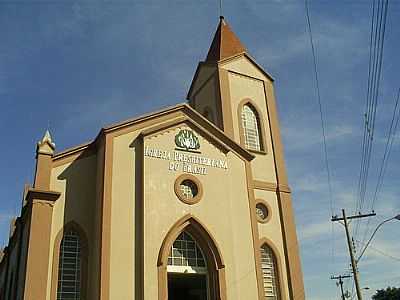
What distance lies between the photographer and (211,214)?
18.7m

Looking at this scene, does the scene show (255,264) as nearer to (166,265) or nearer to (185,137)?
(166,265)

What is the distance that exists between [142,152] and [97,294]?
6019 mm

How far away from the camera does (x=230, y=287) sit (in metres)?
17.7

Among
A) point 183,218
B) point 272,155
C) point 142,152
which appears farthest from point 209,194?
point 272,155

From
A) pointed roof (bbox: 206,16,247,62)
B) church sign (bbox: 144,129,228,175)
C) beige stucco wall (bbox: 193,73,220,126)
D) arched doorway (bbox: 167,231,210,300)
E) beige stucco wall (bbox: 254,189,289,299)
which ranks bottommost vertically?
arched doorway (bbox: 167,231,210,300)

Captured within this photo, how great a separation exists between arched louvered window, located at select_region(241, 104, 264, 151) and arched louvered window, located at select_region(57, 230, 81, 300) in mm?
10678

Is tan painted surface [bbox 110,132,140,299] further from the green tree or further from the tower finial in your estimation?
the green tree

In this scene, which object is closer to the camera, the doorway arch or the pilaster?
the pilaster

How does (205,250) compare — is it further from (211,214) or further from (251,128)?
(251,128)

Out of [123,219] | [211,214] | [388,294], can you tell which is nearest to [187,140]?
[211,214]

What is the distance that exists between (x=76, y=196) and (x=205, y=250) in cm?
585

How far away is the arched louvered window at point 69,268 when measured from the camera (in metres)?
16.7

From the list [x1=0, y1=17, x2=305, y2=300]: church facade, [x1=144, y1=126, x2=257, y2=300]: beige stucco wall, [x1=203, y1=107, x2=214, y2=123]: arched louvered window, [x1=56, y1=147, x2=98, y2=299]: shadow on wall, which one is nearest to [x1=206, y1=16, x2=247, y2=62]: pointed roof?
[x1=203, y1=107, x2=214, y2=123]: arched louvered window

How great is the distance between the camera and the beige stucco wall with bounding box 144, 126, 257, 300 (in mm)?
17364
